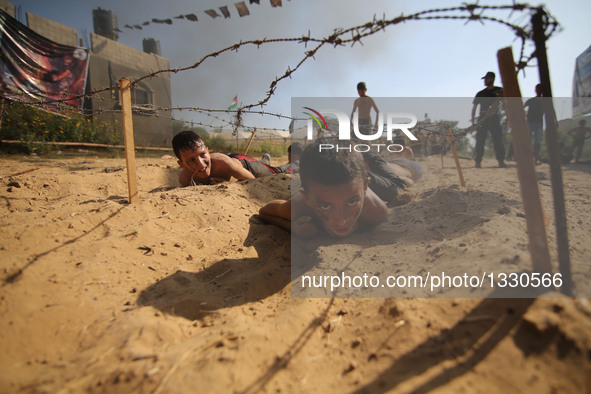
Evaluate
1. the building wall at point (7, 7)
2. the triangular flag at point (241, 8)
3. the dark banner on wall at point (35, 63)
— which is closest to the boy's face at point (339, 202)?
the triangular flag at point (241, 8)

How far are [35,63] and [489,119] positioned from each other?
1173cm

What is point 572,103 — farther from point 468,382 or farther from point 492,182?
point 468,382

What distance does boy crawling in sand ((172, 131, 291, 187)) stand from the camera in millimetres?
3756

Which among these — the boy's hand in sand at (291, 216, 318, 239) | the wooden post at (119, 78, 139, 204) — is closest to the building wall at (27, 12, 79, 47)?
the wooden post at (119, 78, 139, 204)

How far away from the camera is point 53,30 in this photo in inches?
376

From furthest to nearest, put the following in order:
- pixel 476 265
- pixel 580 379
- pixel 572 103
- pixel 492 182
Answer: pixel 492 182, pixel 572 103, pixel 476 265, pixel 580 379

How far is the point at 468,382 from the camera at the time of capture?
0.87 meters

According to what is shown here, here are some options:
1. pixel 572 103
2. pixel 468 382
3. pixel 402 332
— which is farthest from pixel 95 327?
pixel 572 103

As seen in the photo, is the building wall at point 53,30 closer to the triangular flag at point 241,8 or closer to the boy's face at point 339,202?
the triangular flag at point 241,8

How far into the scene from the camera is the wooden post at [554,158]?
45.1 inches

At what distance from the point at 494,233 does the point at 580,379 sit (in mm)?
844

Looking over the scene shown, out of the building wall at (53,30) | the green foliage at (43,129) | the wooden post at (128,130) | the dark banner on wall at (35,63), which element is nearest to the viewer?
the wooden post at (128,130)

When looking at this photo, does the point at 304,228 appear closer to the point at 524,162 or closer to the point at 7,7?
the point at 524,162

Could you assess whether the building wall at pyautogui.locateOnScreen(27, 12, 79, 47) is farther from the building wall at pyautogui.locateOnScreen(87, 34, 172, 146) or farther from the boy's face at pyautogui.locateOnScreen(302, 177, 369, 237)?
the boy's face at pyautogui.locateOnScreen(302, 177, 369, 237)
